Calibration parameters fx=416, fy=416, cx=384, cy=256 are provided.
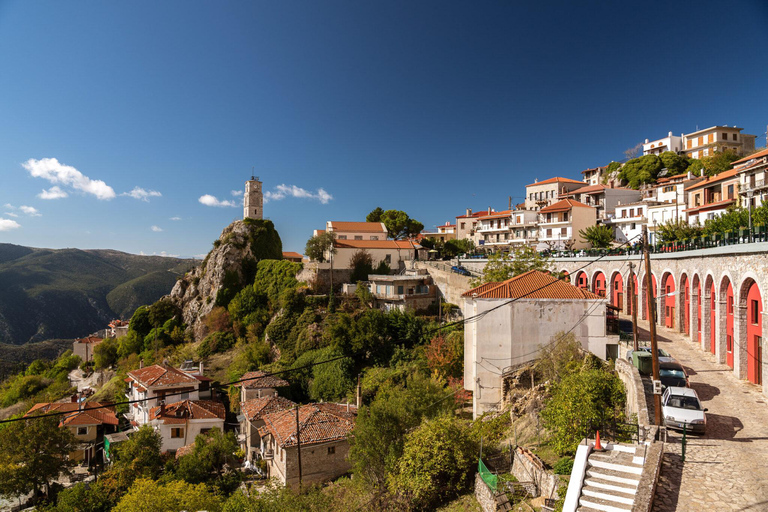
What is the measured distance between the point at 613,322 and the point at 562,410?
12.1m

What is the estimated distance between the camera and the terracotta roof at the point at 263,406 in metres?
28.2

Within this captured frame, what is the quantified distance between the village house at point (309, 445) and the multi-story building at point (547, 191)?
50.0 m

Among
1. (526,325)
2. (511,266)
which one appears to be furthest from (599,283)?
(526,325)

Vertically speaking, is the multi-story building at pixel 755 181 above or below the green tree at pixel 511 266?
above

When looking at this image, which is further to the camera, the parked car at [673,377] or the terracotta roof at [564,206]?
the terracotta roof at [564,206]

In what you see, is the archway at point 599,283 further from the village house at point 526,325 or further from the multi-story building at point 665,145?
the multi-story building at point 665,145

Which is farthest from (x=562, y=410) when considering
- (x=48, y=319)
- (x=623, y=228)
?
(x=48, y=319)

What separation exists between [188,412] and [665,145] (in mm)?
81507

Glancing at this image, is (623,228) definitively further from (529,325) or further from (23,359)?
(23,359)

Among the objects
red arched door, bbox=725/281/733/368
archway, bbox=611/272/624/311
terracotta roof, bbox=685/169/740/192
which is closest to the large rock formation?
archway, bbox=611/272/624/311

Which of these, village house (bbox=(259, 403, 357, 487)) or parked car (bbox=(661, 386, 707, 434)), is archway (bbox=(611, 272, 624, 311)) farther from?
village house (bbox=(259, 403, 357, 487))

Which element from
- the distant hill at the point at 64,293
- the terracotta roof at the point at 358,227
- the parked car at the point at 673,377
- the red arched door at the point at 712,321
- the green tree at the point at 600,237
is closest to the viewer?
A: the parked car at the point at 673,377

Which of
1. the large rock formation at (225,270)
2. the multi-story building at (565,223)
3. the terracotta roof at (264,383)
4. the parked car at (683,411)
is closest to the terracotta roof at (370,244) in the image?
the large rock formation at (225,270)

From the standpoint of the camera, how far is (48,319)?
113188mm
